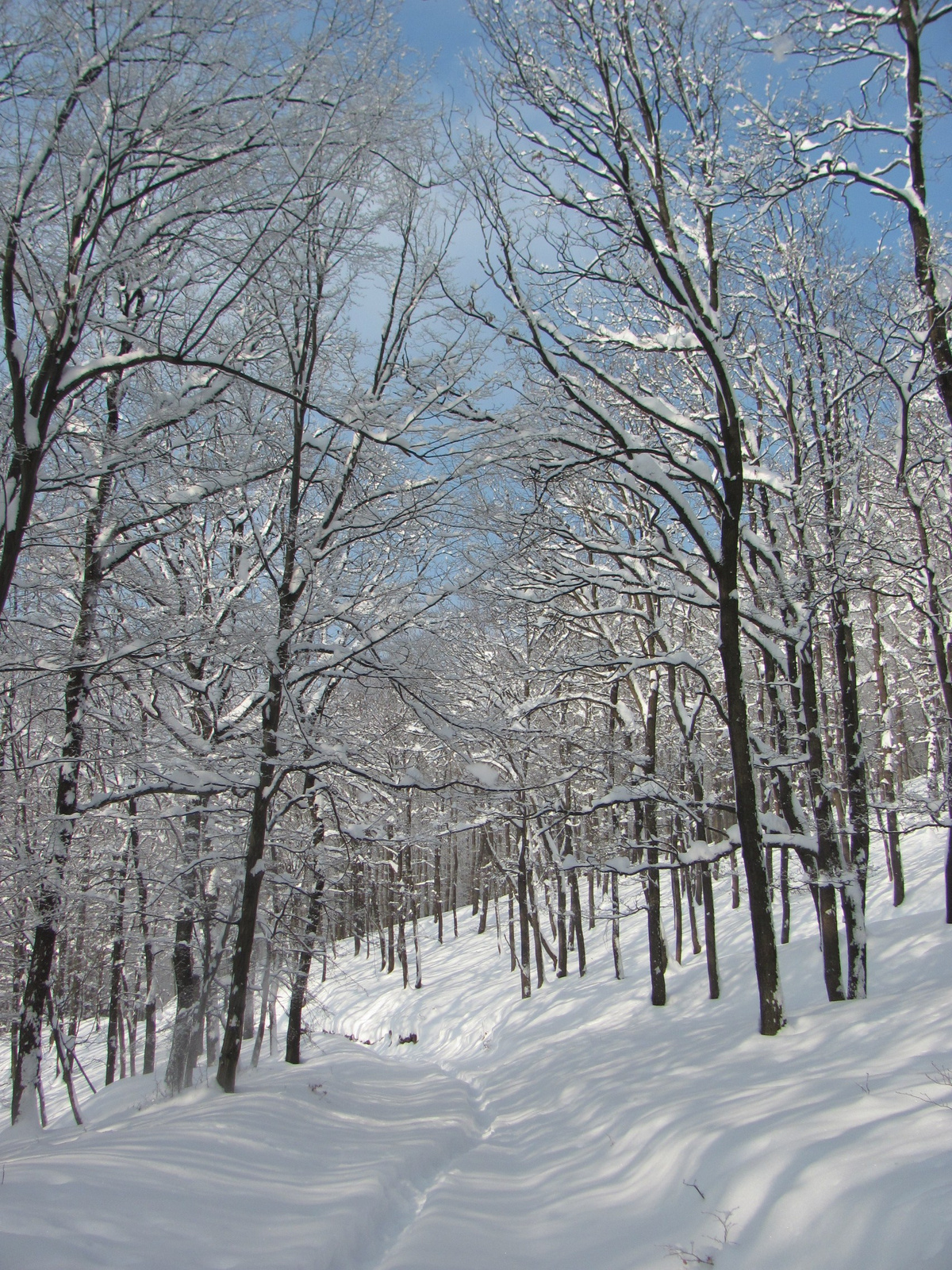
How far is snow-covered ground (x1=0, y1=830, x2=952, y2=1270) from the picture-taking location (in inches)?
134

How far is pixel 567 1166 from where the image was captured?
6.20m

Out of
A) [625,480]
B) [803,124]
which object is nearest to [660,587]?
[625,480]

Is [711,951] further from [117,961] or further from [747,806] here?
[117,961]

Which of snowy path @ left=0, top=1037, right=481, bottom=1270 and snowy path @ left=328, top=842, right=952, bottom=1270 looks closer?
snowy path @ left=328, top=842, right=952, bottom=1270

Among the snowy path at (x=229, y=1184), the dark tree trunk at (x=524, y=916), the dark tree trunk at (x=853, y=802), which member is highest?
the dark tree trunk at (x=853, y=802)

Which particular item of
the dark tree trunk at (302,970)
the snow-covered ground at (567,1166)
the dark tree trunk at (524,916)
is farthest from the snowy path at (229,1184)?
the dark tree trunk at (524,916)

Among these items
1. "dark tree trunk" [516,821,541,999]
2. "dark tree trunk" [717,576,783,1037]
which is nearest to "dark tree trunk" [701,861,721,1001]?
"dark tree trunk" [516,821,541,999]

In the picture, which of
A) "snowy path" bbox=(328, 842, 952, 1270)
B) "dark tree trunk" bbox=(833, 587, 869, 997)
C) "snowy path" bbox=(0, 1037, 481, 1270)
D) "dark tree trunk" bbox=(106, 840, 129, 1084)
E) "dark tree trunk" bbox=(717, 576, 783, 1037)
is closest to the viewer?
"snowy path" bbox=(328, 842, 952, 1270)

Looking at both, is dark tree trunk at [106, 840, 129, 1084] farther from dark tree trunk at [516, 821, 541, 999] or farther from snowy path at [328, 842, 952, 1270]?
dark tree trunk at [516, 821, 541, 999]

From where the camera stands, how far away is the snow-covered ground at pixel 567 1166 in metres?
3.41

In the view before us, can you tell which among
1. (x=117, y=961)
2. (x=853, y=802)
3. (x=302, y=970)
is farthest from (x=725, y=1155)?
(x=117, y=961)

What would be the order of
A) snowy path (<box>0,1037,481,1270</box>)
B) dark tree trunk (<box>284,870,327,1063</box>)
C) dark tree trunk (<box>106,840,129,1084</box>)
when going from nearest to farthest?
1. snowy path (<box>0,1037,481,1270</box>)
2. dark tree trunk (<box>284,870,327,1063</box>)
3. dark tree trunk (<box>106,840,129,1084</box>)

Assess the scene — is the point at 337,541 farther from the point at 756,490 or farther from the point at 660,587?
the point at 756,490

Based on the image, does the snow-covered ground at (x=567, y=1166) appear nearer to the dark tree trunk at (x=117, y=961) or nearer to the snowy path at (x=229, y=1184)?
the snowy path at (x=229, y=1184)
